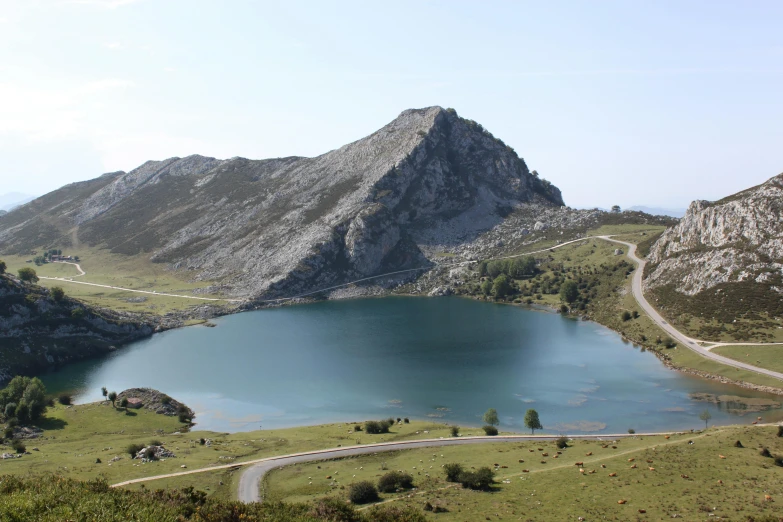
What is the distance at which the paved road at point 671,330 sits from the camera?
8882 centimetres

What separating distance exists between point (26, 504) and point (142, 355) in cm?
9660

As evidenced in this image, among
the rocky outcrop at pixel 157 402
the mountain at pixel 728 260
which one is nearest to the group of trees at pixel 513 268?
the mountain at pixel 728 260

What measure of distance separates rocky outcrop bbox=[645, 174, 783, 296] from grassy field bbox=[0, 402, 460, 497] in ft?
267

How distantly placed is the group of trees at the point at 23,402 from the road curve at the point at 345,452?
4303 centimetres

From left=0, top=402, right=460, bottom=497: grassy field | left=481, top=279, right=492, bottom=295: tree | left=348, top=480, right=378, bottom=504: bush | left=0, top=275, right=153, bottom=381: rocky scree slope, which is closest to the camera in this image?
left=348, top=480, right=378, bottom=504: bush

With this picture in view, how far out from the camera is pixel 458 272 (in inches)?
7470

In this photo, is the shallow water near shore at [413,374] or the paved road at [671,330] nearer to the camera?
the shallow water near shore at [413,374]

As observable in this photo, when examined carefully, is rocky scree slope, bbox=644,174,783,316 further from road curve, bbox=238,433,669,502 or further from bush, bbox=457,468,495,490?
bush, bbox=457,468,495,490

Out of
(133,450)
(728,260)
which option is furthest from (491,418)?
(728,260)

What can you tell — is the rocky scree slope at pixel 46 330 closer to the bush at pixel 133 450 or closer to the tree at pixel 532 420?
the bush at pixel 133 450

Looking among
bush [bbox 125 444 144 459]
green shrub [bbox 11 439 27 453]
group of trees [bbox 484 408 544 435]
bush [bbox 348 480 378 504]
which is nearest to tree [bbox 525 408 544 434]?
group of trees [bbox 484 408 544 435]

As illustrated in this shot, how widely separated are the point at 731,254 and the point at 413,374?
77.2 metres

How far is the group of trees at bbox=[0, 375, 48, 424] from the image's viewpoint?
76.2 meters

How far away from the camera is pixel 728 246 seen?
121625 millimetres
